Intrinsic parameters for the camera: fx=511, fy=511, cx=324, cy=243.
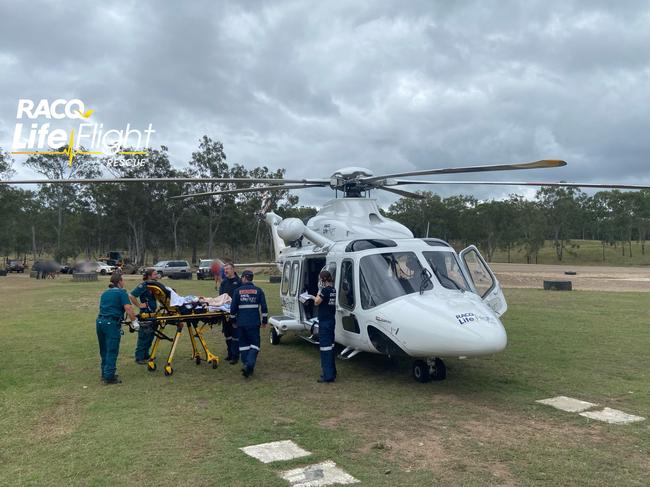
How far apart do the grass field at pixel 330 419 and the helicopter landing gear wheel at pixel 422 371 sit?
187mm

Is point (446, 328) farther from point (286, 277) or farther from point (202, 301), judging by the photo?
point (286, 277)

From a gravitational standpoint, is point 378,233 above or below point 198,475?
above

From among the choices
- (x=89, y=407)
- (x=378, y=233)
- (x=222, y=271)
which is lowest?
(x=89, y=407)

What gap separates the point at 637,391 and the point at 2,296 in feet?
73.6

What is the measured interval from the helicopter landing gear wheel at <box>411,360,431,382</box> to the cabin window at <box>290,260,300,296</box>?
3418 millimetres

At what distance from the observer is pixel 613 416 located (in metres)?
5.74

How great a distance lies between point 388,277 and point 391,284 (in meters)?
0.14

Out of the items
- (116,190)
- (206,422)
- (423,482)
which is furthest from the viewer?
(116,190)

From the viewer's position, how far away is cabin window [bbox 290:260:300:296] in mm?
10055

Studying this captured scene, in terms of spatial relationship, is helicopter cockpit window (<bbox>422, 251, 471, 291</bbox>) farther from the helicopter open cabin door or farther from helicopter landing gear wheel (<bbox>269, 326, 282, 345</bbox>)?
helicopter landing gear wheel (<bbox>269, 326, 282, 345</bbox>)

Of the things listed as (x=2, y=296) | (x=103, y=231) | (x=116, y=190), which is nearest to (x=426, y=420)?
(x=2, y=296)

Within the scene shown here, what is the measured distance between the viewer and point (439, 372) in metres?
7.23

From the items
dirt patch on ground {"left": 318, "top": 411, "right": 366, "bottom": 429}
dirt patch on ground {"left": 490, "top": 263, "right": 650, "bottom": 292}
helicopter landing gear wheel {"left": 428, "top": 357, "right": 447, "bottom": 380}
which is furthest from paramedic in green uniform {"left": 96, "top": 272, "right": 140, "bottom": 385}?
dirt patch on ground {"left": 490, "top": 263, "right": 650, "bottom": 292}

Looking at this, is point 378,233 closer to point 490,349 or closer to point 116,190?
point 490,349
